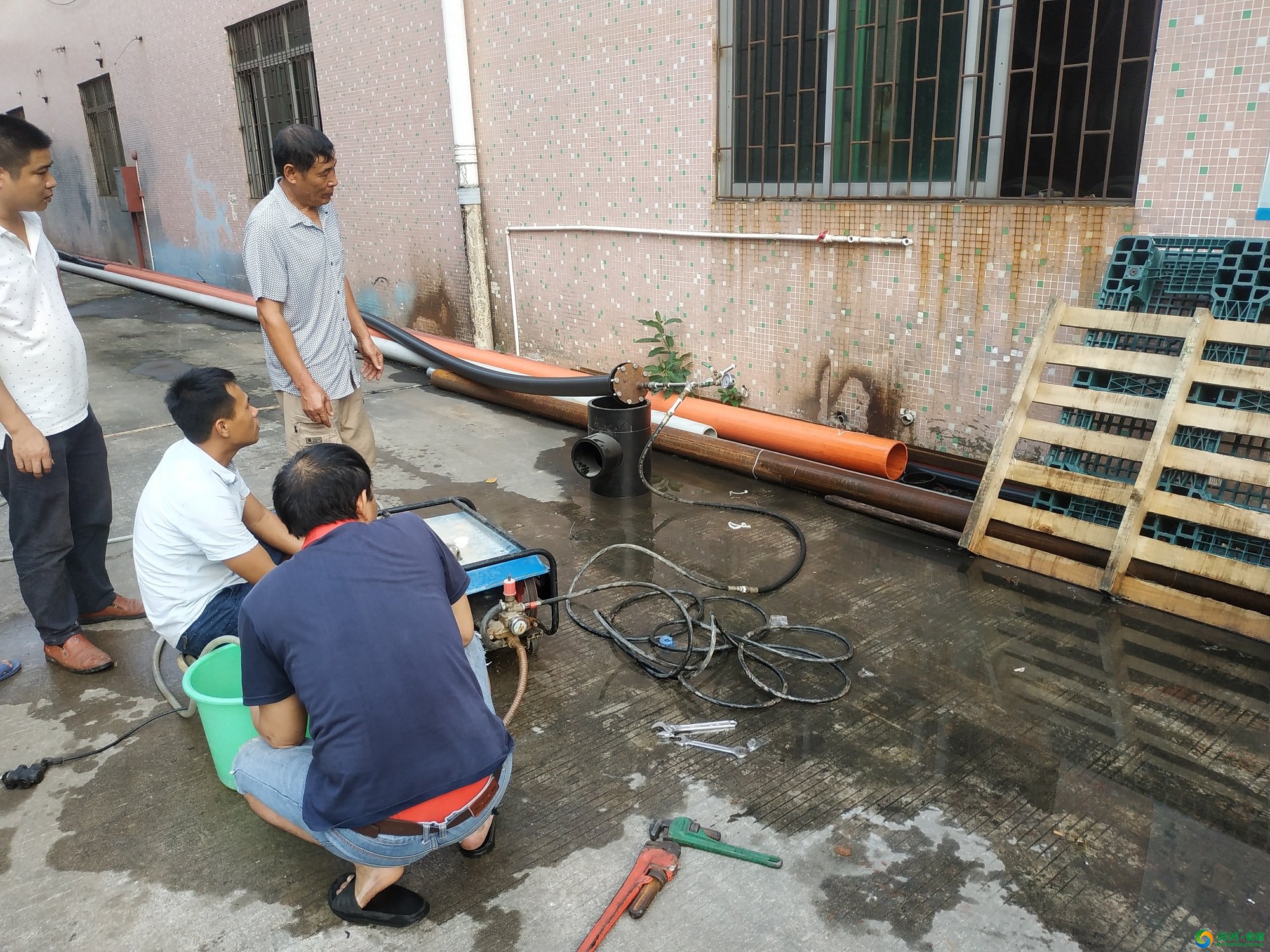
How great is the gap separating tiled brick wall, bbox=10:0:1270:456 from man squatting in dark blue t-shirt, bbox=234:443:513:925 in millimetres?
3634

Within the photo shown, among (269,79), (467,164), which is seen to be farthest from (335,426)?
(269,79)

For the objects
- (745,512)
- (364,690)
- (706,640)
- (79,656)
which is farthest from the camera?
(745,512)

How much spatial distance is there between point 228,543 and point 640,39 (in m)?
4.79

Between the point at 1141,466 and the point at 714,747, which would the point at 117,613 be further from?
the point at 1141,466

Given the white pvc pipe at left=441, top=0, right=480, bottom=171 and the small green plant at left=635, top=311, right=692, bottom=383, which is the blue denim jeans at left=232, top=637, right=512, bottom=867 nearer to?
the small green plant at left=635, top=311, right=692, bottom=383

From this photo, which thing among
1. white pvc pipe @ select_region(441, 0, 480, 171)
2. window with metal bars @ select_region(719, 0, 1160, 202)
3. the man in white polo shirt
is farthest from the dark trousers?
white pvc pipe @ select_region(441, 0, 480, 171)

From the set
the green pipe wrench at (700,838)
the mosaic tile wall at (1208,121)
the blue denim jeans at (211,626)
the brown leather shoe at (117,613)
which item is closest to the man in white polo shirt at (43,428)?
the brown leather shoe at (117,613)

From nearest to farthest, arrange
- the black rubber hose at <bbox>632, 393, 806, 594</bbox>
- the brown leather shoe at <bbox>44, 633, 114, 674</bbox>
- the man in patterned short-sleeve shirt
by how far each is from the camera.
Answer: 1. the brown leather shoe at <bbox>44, 633, 114, 674</bbox>
2. the man in patterned short-sleeve shirt
3. the black rubber hose at <bbox>632, 393, 806, 594</bbox>

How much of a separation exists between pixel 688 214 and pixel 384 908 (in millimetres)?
4966

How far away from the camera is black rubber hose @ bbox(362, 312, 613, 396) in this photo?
18.6 ft

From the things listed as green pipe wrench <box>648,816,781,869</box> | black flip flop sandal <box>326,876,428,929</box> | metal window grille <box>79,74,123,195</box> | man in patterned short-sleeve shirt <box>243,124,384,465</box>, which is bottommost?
green pipe wrench <box>648,816,781,869</box>

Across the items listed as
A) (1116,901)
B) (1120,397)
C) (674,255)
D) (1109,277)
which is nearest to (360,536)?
(1116,901)

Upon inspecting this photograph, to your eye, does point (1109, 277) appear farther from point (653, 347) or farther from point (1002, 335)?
point (653, 347)

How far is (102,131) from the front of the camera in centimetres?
1466
